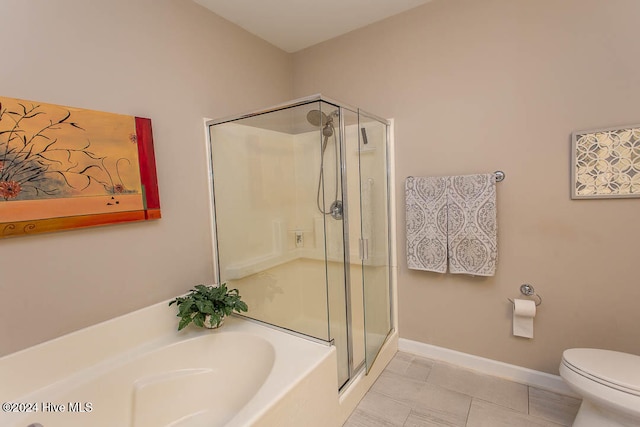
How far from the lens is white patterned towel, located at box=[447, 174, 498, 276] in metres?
1.82

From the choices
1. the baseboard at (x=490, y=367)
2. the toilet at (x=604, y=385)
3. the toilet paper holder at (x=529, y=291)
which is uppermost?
the toilet paper holder at (x=529, y=291)

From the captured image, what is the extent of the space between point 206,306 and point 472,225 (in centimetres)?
172

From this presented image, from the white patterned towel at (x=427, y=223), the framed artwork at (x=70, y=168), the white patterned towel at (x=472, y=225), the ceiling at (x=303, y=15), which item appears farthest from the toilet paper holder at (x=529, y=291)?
the framed artwork at (x=70, y=168)

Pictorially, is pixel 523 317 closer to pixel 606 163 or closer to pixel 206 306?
pixel 606 163

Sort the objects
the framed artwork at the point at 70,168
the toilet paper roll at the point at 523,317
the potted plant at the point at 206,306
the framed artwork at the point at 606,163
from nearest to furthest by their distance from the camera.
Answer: the framed artwork at the point at 70,168 → the framed artwork at the point at 606,163 → the potted plant at the point at 206,306 → the toilet paper roll at the point at 523,317

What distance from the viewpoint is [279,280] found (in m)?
2.08

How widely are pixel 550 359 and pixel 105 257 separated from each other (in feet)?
8.70

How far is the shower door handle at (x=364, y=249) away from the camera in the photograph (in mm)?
1879

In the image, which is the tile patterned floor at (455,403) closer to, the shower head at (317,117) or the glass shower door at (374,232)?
the glass shower door at (374,232)

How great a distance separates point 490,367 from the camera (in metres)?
1.96

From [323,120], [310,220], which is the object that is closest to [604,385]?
[310,220]

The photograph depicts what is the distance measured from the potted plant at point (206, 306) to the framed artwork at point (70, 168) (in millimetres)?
517

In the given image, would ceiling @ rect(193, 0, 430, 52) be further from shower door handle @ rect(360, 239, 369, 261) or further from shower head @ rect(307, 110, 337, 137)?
shower door handle @ rect(360, 239, 369, 261)

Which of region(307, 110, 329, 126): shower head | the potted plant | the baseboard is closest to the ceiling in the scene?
region(307, 110, 329, 126): shower head
